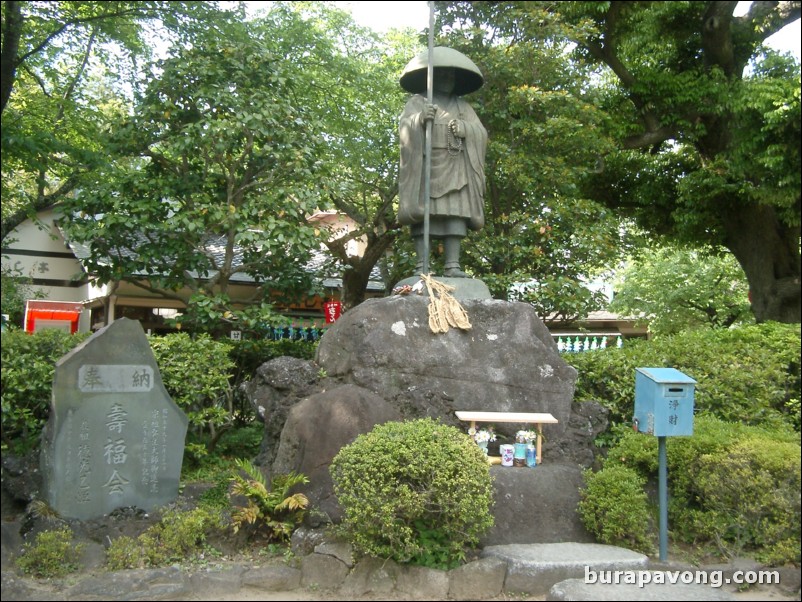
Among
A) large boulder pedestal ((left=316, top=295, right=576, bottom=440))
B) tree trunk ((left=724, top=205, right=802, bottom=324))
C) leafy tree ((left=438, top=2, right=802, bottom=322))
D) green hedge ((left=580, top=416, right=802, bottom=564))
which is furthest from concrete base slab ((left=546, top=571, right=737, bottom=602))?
tree trunk ((left=724, top=205, right=802, bottom=324))

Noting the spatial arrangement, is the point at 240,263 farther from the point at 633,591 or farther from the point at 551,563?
the point at 633,591

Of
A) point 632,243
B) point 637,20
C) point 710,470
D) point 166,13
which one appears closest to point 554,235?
point 632,243

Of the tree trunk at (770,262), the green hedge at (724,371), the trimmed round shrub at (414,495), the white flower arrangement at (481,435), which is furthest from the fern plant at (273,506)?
the tree trunk at (770,262)

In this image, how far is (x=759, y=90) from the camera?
8.56 metres

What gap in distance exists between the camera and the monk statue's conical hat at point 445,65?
7.62 metres

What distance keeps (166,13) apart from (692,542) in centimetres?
699

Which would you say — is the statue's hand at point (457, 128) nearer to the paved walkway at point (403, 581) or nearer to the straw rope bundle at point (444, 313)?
the straw rope bundle at point (444, 313)

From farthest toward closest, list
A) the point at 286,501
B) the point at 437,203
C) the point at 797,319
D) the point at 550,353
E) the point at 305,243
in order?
the point at 797,319, the point at 305,243, the point at 437,203, the point at 550,353, the point at 286,501

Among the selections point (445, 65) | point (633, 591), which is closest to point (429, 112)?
point (445, 65)

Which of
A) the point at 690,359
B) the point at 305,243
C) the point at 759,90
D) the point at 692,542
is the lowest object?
the point at 692,542

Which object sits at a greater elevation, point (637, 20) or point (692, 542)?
point (637, 20)

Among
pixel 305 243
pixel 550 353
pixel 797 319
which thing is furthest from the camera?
pixel 797 319

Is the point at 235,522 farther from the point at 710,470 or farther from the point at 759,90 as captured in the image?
the point at 759,90

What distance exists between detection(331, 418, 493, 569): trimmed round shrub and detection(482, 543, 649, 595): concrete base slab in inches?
13.1
